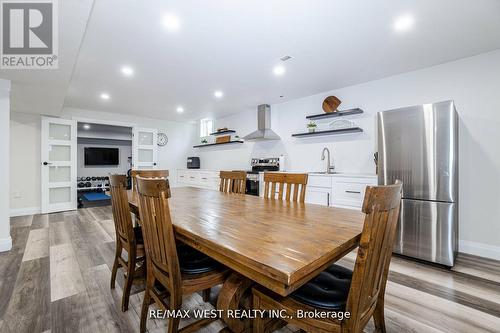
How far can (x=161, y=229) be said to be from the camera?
1.14m

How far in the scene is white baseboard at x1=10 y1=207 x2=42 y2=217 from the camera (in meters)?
4.53

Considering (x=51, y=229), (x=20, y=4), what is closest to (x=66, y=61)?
(x=20, y=4)

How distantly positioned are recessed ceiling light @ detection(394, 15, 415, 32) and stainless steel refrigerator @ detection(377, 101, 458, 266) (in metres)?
0.86

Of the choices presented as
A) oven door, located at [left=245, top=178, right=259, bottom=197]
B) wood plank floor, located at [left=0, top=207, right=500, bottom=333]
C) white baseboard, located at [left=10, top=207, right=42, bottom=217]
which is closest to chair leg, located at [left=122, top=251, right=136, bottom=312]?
wood plank floor, located at [left=0, top=207, right=500, bottom=333]

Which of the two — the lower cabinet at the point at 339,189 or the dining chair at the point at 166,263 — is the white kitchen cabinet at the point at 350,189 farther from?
the dining chair at the point at 166,263

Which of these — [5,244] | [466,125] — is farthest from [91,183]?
[466,125]

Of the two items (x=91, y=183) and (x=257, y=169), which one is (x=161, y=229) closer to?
(x=257, y=169)

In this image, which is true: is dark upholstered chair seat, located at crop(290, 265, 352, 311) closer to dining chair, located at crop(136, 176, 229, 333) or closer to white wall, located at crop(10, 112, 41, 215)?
dining chair, located at crop(136, 176, 229, 333)

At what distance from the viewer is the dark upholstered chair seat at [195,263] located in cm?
128

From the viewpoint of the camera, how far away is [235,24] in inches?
83.0

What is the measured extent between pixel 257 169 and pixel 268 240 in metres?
3.87

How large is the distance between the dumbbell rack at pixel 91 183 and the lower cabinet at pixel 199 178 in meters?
3.74

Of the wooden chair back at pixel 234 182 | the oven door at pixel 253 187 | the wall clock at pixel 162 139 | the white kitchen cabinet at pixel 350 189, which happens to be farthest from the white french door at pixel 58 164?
the white kitchen cabinet at pixel 350 189

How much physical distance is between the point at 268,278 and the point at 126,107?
565 centimetres
